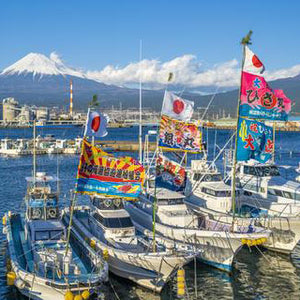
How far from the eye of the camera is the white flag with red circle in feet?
69.9

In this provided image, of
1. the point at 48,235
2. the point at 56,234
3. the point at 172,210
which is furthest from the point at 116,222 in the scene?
the point at 172,210

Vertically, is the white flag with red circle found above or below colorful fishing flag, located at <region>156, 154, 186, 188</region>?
above

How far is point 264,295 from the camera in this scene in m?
24.6

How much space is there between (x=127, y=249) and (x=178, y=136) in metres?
8.28

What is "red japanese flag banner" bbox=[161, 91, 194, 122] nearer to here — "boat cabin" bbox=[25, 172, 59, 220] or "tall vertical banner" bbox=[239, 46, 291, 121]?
"tall vertical banner" bbox=[239, 46, 291, 121]

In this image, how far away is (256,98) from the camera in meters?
24.5

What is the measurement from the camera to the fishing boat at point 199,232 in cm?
2586

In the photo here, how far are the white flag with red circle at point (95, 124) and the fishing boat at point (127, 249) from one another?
6.12 meters

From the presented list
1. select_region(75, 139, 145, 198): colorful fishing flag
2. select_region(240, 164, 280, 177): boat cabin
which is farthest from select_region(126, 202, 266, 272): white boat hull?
select_region(240, 164, 280, 177): boat cabin

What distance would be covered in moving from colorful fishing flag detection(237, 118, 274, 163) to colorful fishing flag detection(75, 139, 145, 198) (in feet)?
18.7

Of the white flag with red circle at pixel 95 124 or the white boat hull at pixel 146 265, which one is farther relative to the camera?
the white boat hull at pixel 146 265

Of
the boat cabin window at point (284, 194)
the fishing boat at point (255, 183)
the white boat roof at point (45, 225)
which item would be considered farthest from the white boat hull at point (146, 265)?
the boat cabin window at point (284, 194)

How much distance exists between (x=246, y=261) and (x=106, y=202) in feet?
29.9

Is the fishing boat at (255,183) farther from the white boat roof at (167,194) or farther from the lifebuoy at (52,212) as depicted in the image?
the lifebuoy at (52,212)
